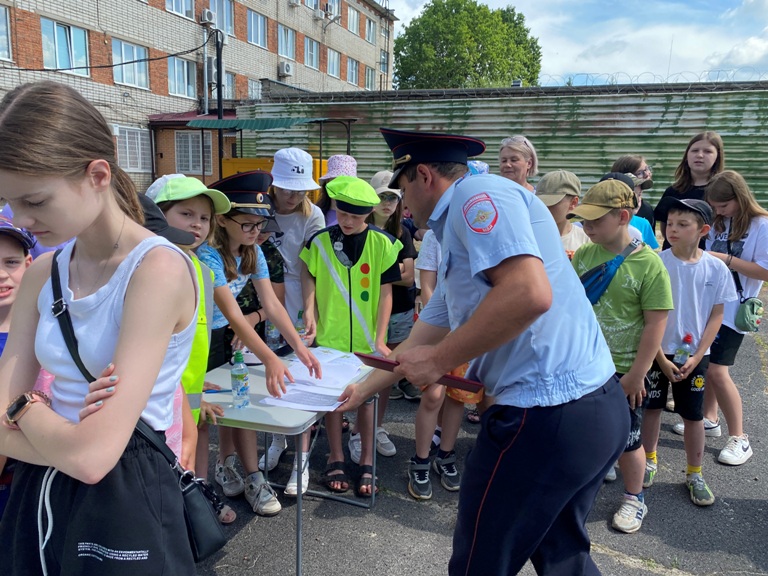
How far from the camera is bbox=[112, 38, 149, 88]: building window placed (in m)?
19.9

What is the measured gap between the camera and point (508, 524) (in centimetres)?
161

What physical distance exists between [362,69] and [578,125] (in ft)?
83.4

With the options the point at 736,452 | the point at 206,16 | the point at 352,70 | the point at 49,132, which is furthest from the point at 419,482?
the point at 352,70

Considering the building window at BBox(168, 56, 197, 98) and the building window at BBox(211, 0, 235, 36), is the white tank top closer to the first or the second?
the building window at BBox(168, 56, 197, 98)

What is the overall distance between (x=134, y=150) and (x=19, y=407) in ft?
74.4

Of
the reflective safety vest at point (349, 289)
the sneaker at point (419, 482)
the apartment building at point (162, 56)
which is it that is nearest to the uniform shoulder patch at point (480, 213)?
the reflective safety vest at point (349, 289)

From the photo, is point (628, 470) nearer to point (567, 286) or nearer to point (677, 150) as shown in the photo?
point (567, 286)

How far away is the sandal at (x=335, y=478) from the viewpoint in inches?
125

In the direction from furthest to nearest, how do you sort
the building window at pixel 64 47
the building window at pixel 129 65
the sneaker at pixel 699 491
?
the building window at pixel 129 65 → the building window at pixel 64 47 → the sneaker at pixel 699 491

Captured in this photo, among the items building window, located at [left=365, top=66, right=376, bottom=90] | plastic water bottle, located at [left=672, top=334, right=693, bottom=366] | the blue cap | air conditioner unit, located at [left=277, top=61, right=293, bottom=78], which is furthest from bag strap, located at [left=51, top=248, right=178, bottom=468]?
building window, located at [left=365, top=66, right=376, bottom=90]

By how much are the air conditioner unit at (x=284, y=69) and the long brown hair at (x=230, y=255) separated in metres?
27.3

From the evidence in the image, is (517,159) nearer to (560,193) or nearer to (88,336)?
(560,193)

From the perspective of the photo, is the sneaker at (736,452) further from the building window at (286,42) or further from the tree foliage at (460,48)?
the tree foliage at (460,48)

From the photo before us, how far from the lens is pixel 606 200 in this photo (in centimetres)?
252
